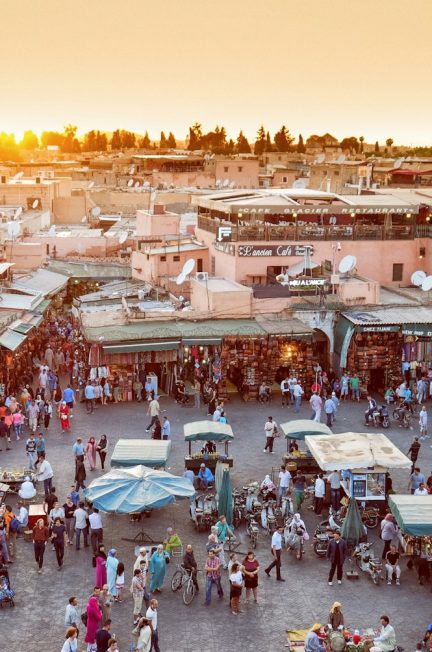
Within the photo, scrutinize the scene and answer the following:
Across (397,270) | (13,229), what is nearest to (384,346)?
(397,270)

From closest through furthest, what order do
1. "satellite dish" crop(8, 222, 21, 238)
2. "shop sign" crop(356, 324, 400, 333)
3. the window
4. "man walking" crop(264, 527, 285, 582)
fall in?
"man walking" crop(264, 527, 285, 582) → "shop sign" crop(356, 324, 400, 333) → the window → "satellite dish" crop(8, 222, 21, 238)

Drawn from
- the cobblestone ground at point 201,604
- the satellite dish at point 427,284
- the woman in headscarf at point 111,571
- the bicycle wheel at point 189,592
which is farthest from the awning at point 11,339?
the satellite dish at point 427,284

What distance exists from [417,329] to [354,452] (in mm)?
11191

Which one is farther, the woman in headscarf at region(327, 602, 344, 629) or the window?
the window

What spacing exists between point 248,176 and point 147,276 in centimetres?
4057

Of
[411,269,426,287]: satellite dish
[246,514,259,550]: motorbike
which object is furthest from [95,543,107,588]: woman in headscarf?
[411,269,426,287]: satellite dish

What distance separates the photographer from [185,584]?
50.5 ft

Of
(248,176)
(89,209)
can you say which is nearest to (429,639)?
(89,209)

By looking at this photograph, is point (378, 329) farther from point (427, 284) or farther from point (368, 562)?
point (368, 562)

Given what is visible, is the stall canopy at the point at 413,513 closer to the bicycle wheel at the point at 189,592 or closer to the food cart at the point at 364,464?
the food cart at the point at 364,464

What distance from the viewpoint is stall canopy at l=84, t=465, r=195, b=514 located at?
16562mm

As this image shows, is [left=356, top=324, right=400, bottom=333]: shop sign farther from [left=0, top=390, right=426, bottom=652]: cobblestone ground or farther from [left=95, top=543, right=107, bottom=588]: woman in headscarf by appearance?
[left=95, top=543, right=107, bottom=588]: woman in headscarf

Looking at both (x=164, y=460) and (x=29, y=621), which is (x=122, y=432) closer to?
(x=164, y=460)

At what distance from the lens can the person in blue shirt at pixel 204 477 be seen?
20422 mm
